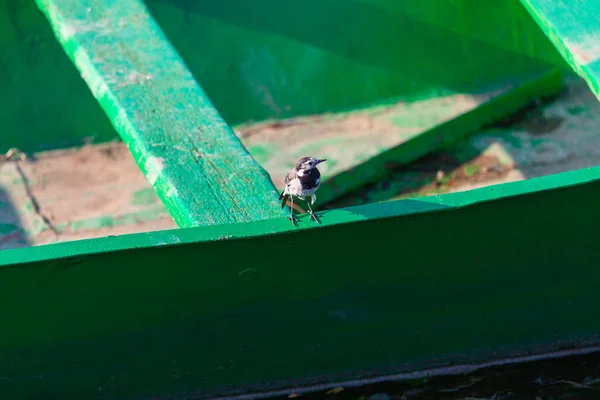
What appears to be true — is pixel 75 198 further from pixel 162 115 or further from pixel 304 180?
pixel 304 180

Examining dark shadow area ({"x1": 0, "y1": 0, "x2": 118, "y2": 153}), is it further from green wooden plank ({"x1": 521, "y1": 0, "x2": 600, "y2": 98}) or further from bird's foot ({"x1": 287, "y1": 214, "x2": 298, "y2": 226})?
green wooden plank ({"x1": 521, "y1": 0, "x2": 600, "y2": 98})

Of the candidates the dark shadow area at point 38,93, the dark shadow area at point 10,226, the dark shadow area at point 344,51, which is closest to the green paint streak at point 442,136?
the dark shadow area at point 344,51

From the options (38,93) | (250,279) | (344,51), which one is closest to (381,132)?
(344,51)

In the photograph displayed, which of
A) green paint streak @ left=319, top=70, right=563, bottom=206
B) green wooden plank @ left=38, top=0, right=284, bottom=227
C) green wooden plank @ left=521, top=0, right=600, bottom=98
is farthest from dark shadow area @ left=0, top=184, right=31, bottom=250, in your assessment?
green wooden plank @ left=521, top=0, right=600, bottom=98

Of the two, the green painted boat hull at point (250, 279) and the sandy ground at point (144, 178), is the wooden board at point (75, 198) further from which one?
the green painted boat hull at point (250, 279)

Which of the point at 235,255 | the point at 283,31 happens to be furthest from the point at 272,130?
the point at 235,255

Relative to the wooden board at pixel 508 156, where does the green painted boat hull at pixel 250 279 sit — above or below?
below
